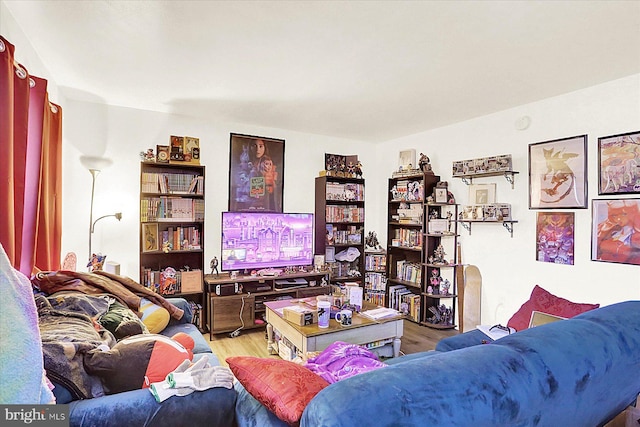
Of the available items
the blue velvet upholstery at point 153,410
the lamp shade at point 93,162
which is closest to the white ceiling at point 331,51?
the lamp shade at point 93,162

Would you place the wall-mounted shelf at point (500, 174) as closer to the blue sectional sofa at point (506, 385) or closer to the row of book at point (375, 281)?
→ the row of book at point (375, 281)

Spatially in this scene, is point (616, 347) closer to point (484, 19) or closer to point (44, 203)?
point (484, 19)

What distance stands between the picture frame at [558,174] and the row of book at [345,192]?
2012 millimetres

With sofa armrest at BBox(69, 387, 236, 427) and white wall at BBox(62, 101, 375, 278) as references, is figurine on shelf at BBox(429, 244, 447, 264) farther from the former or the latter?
sofa armrest at BBox(69, 387, 236, 427)

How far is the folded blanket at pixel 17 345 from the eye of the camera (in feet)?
2.32

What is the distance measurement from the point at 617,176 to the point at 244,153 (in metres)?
3.57

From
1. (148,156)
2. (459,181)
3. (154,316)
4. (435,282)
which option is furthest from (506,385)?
(148,156)

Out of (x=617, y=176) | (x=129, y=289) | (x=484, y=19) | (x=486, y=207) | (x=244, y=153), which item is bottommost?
(x=129, y=289)

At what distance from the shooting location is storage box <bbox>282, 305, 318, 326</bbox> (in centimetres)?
248

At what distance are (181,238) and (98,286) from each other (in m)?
1.26

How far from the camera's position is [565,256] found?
2.85 meters

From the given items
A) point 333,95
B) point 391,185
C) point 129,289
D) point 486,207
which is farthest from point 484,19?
point 129,289

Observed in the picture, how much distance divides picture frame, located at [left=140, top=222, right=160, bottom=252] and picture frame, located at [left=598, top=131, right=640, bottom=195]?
4063 mm

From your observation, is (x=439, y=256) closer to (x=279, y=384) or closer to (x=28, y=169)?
(x=279, y=384)
